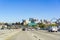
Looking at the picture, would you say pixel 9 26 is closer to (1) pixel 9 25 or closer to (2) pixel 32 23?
(1) pixel 9 25

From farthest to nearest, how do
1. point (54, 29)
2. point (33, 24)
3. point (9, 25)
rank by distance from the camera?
point (9, 25), point (33, 24), point (54, 29)

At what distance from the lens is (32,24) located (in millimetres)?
167500

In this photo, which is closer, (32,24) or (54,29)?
(54,29)

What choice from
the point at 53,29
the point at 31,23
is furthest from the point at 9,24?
the point at 53,29

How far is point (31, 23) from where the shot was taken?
16975 centimetres

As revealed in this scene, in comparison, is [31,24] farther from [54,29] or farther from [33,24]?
[54,29]

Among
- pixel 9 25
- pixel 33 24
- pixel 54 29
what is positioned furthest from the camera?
pixel 9 25

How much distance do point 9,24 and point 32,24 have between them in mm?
22214

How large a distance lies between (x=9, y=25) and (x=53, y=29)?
109m

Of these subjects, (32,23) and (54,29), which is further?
(32,23)

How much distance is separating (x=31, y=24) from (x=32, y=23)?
135 cm

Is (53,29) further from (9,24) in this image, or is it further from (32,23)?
(9,24)

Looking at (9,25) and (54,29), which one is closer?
(54,29)

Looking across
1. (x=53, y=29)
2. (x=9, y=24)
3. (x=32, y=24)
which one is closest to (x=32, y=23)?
(x=32, y=24)
